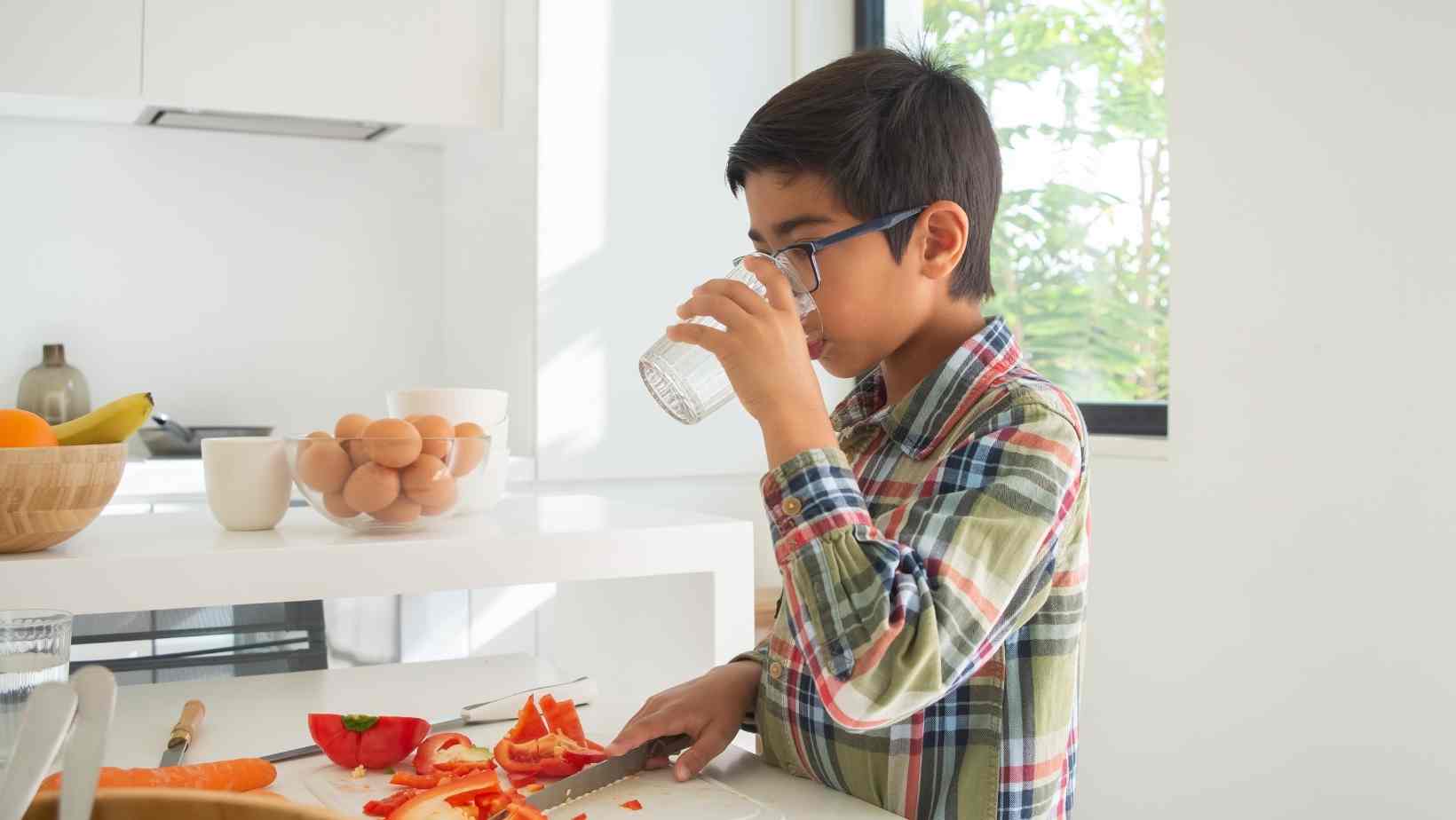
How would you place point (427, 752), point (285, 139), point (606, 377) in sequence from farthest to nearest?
point (285, 139), point (606, 377), point (427, 752)

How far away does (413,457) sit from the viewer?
125 cm

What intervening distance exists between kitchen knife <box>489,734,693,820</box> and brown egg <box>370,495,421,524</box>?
49 centimetres

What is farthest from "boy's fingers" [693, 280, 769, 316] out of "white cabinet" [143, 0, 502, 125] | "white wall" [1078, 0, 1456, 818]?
"white cabinet" [143, 0, 502, 125]

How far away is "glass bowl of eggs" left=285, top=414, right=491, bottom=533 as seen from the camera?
4.03ft

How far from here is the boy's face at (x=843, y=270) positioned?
882 mm

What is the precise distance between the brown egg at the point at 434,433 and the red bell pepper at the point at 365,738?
44 cm

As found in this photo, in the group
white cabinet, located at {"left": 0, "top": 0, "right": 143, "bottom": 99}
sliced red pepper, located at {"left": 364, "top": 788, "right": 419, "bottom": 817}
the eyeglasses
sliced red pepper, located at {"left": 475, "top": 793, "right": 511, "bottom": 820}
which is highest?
white cabinet, located at {"left": 0, "top": 0, "right": 143, "bottom": 99}

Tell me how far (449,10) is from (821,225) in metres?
2.14

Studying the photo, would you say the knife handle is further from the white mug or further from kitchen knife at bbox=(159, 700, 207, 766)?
the white mug

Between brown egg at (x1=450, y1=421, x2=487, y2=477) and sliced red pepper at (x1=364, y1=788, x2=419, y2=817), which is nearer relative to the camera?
sliced red pepper at (x1=364, y1=788, x2=419, y2=817)

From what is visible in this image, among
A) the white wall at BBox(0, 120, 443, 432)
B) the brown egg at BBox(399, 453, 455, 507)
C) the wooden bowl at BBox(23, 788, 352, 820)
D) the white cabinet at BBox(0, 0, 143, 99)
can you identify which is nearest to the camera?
the wooden bowl at BBox(23, 788, 352, 820)

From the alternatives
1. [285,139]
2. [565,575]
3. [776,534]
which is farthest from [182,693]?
[285,139]

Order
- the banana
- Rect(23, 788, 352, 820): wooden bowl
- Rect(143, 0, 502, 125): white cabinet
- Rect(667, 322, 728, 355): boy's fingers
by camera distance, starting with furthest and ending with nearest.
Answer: Rect(143, 0, 502, 125): white cabinet → the banana → Rect(667, 322, 728, 355): boy's fingers → Rect(23, 788, 352, 820): wooden bowl

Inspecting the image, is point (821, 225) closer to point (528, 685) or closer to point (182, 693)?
point (528, 685)
